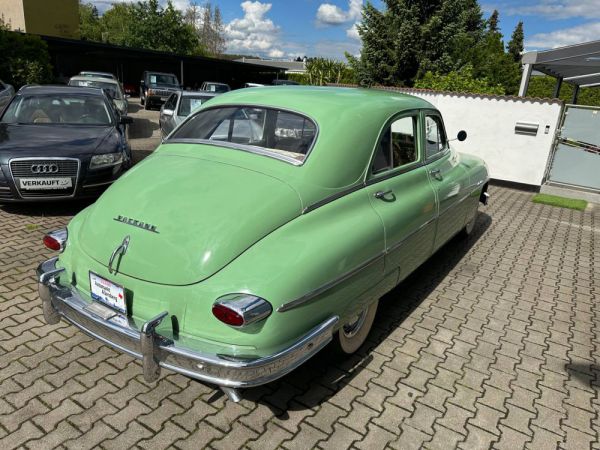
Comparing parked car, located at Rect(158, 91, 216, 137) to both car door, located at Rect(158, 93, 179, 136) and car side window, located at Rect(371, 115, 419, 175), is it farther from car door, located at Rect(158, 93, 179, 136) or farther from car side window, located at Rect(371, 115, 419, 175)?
car side window, located at Rect(371, 115, 419, 175)

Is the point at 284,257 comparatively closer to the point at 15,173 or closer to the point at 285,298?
the point at 285,298

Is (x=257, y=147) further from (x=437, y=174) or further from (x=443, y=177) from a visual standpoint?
(x=443, y=177)

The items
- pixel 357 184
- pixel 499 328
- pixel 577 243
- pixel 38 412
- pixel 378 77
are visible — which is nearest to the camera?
pixel 38 412

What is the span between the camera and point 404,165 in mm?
3539

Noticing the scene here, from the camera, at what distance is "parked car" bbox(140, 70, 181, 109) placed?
1952 cm

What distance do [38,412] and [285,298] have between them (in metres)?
1.67

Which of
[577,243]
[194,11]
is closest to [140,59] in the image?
[577,243]

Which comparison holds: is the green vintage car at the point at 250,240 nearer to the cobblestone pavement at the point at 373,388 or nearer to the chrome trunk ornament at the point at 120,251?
the chrome trunk ornament at the point at 120,251

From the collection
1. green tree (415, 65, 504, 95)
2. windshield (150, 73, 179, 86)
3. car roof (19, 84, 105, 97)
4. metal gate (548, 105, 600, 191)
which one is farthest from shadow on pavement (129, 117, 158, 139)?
metal gate (548, 105, 600, 191)

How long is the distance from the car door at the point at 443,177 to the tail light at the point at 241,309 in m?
2.33

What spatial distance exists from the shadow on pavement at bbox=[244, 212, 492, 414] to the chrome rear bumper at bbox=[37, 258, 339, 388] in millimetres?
579

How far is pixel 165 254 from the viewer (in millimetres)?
2307

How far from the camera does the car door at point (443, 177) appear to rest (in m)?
3.93

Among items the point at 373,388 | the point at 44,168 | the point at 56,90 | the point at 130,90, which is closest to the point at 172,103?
the point at 56,90
